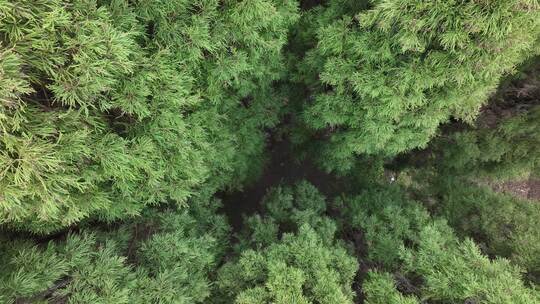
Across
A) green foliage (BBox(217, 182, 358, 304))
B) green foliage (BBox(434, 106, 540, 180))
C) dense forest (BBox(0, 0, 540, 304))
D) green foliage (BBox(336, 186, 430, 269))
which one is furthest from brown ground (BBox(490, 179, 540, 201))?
green foliage (BBox(217, 182, 358, 304))

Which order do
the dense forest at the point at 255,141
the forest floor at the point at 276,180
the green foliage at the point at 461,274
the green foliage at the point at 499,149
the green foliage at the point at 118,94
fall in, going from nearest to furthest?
the green foliage at the point at 118,94 < the dense forest at the point at 255,141 < the green foliage at the point at 461,274 < the green foliage at the point at 499,149 < the forest floor at the point at 276,180

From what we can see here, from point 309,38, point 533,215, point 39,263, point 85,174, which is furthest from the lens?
point 533,215

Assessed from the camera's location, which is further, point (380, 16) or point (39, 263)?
point (380, 16)

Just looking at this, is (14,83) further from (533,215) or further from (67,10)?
(533,215)

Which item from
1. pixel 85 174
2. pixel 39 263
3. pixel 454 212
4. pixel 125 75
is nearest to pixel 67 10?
pixel 125 75

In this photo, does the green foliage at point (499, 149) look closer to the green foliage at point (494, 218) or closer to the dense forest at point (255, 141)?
the dense forest at point (255, 141)

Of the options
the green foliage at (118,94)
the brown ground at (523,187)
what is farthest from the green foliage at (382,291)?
the brown ground at (523,187)

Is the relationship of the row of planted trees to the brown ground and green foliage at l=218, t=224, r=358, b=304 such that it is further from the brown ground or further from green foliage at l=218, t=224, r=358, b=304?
the brown ground
